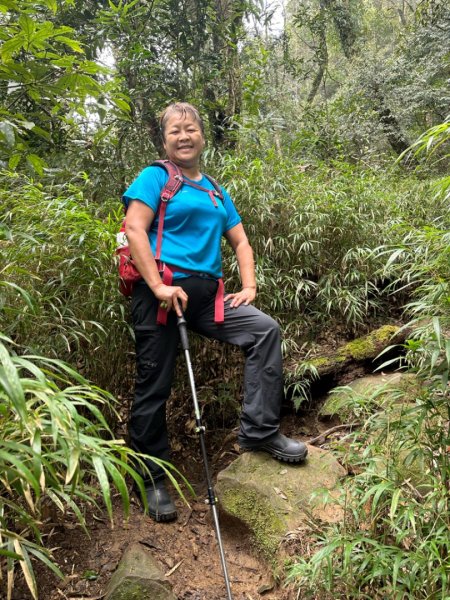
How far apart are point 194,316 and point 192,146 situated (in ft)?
3.35

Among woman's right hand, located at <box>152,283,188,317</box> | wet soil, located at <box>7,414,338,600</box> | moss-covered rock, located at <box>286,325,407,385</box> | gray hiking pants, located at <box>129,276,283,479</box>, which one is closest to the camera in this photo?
wet soil, located at <box>7,414,338,600</box>

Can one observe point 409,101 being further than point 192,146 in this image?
Yes

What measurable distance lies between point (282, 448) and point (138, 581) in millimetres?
1051

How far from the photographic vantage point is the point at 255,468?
264 cm

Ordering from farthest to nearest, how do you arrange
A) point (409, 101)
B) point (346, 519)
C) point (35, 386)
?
point (409, 101), point (346, 519), point (35, 386)

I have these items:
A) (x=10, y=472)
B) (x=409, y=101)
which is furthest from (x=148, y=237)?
(x=409, y=101)

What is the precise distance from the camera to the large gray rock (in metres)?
2.34

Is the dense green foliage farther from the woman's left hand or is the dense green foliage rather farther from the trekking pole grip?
the woman's left hand

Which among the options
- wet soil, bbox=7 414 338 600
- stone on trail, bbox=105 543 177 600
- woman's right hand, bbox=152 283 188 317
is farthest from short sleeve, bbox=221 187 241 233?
stone on trail, bbox=105 543 177 600

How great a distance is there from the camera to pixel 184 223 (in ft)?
8.61

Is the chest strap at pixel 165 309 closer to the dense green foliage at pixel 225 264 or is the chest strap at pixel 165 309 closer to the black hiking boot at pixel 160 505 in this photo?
the dense green foliage at pixel 225 264

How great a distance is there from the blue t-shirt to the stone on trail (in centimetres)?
145

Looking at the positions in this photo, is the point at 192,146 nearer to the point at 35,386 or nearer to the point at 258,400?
the point at 258,400

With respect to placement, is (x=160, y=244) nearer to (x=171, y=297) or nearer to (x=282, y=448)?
(x=171, y=297)
